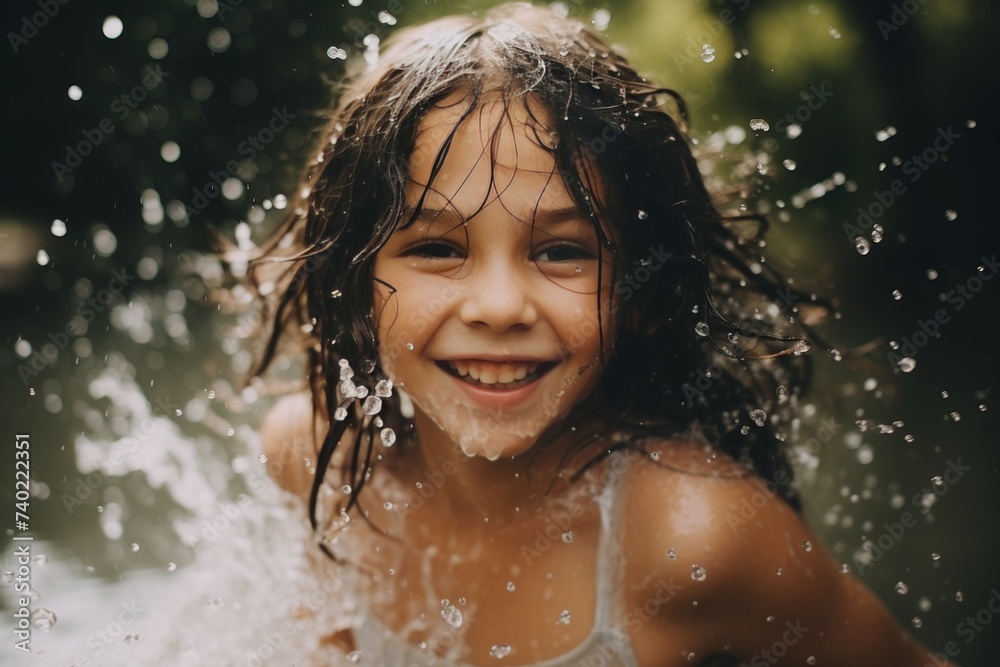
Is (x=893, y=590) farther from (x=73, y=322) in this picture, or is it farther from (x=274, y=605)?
(x=73, y=322)

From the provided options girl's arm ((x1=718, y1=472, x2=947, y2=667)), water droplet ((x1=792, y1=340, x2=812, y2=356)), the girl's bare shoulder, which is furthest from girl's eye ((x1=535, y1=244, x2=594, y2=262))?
the girl's bare shoulder

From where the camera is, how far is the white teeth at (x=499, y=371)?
1.63m

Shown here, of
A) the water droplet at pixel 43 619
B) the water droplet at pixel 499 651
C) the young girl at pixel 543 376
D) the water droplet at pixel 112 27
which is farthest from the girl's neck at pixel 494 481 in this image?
the water droplet at pixel 112 27

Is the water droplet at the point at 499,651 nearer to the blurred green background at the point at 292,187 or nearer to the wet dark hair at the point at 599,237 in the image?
the wet dark hair at the point at 599,237

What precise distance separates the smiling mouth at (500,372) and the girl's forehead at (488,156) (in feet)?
0.91

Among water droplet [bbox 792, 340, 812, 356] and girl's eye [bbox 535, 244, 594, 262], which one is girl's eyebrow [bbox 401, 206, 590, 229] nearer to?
girl's eye [bbox 535, 244, 594, 262]

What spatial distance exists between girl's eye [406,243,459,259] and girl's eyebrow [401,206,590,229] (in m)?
0.05

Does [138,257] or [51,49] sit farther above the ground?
[51,49]

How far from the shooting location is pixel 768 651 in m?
1.81

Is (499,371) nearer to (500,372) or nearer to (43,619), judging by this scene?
(500,372)

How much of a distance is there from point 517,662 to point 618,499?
366 mm

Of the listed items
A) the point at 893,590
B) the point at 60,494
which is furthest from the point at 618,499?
the point at 60,494

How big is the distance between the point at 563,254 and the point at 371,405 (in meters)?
0.57

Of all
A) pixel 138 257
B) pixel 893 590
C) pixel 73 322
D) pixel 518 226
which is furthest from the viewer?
pixel 138 257
